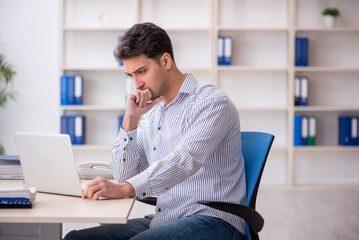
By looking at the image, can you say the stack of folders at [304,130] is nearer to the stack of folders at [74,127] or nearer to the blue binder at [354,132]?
the blue binder at [354,132]

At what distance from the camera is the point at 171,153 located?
1744 millimetres

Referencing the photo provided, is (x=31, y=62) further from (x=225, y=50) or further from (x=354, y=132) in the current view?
(x=354, y=132)

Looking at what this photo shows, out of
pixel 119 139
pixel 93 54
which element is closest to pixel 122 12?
pixel 93 54

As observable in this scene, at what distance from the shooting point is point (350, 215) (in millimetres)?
4289

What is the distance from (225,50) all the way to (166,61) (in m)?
3.55

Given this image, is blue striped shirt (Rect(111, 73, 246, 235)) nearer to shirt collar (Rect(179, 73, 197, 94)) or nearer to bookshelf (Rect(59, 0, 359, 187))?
shirt collar (Rect(179, 73, 197, 94))

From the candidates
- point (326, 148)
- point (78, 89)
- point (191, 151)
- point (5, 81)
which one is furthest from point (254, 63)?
point (191, 151)

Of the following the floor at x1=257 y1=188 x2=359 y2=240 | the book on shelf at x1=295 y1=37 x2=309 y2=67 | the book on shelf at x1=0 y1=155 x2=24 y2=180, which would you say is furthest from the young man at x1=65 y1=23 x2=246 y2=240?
the book on shelf at x1=295 y1=37 x2=309 y2=67

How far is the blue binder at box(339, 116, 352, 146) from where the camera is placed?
5488mm

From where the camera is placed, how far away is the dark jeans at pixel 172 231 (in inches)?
62.7

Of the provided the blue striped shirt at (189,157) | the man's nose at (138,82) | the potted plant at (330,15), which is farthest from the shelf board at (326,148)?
the man's nose at (138,82)

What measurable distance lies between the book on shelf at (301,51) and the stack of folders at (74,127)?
2.32m

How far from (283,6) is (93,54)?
6.94 feet

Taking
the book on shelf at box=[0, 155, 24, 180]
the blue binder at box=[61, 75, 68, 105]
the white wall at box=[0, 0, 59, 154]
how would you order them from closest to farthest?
the book on shelf at box=[0, 155, 24, 180] < the blue binder at box=[61, 75, 68, 105] < the white wall at box=[0, 0, 59, 154]
